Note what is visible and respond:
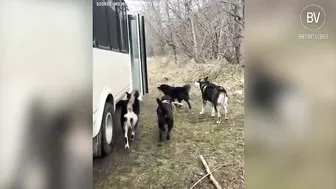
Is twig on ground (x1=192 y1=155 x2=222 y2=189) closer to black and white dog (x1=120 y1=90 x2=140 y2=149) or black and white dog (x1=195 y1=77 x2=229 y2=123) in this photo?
black and white dog (x1=195 y1=77 x2=229 y2=123)

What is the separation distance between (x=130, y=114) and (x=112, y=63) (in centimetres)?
17

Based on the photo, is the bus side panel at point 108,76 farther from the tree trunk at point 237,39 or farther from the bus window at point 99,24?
the tree trunk at point 237,39

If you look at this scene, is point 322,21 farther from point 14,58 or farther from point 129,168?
point 14,58

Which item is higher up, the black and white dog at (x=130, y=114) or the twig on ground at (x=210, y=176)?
the black and white dog at (x=130, y=114)

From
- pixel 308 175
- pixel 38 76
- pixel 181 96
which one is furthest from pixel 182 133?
pixel 38 76

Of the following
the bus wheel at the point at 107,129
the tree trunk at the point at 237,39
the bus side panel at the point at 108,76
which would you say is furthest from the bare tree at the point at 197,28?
the bus wheel at the point at 107,129

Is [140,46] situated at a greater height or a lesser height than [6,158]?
greater

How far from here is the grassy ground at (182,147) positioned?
1.15m

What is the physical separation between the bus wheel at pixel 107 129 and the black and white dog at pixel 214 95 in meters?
0.29

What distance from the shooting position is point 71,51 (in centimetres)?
123

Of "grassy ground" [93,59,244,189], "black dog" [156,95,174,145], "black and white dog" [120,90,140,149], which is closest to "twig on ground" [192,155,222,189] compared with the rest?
"grassy ground" [93,59,244,189]

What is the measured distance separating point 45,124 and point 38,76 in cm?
15

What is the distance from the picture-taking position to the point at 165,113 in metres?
1.19

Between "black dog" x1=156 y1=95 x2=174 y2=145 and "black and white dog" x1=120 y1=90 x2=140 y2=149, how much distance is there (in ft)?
0.22
